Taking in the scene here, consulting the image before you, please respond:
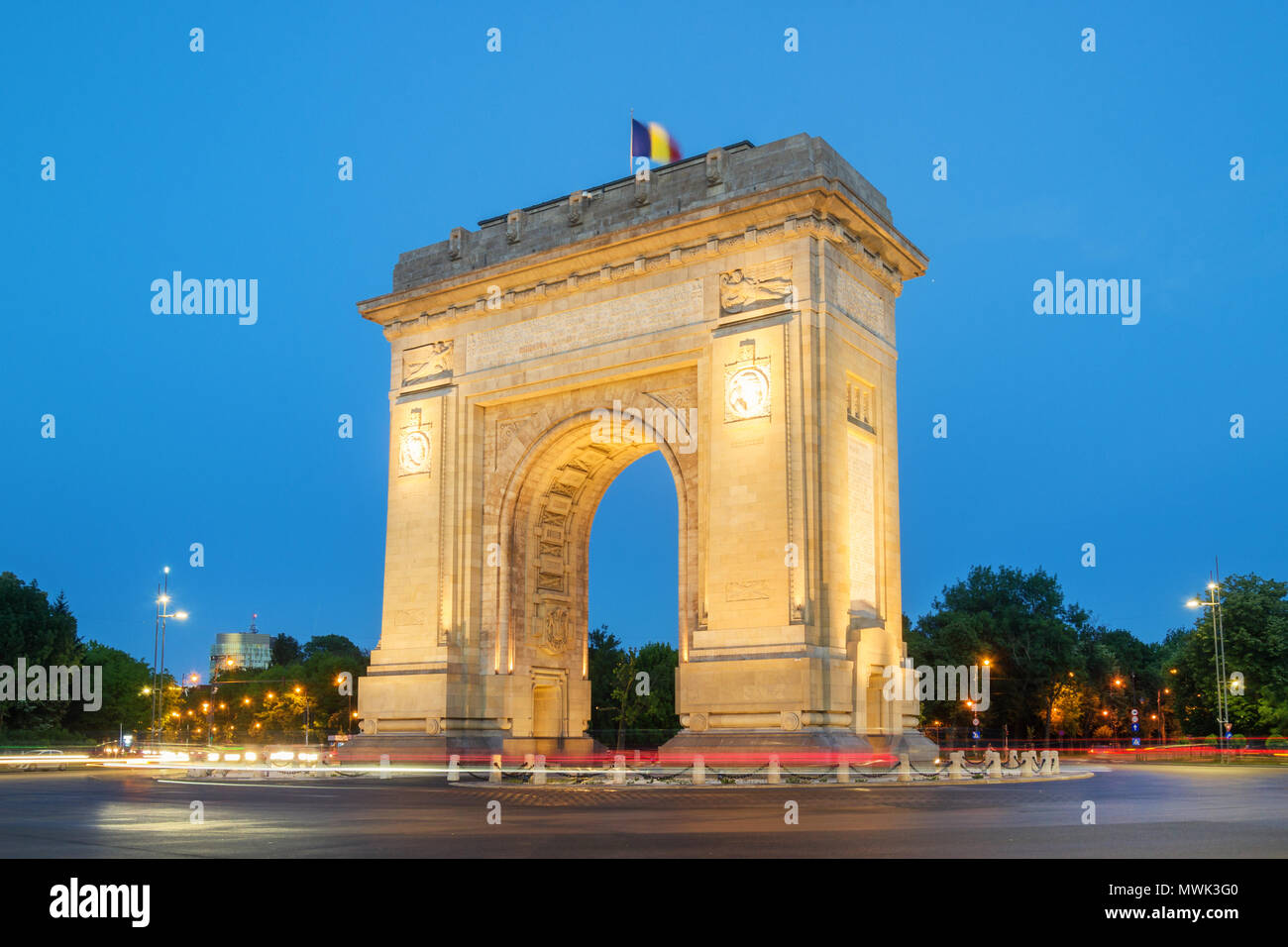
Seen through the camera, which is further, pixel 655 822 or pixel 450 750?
pixel 450 750

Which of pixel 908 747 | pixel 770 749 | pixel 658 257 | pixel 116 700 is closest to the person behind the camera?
pixel 770 749

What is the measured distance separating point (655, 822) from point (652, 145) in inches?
1002

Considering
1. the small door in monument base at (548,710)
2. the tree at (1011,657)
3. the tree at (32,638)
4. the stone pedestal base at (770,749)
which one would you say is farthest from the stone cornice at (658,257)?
the tree at (1011,657)

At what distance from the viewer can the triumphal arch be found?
29906 millimetres

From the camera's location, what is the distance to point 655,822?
1420 cm

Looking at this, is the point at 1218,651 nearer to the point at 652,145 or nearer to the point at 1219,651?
the point at 1219,651

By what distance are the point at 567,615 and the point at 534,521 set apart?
11.7ft

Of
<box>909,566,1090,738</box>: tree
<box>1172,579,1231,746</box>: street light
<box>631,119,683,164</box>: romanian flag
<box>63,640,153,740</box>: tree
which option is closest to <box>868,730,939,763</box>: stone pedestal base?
<box>631,119,683,164</box>: romanian flag

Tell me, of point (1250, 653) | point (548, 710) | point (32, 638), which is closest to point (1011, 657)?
point (1250, 653)

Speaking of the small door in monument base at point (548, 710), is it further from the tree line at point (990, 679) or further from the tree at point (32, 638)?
the tree at point (32, 638)

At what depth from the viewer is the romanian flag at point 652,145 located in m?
35.0
